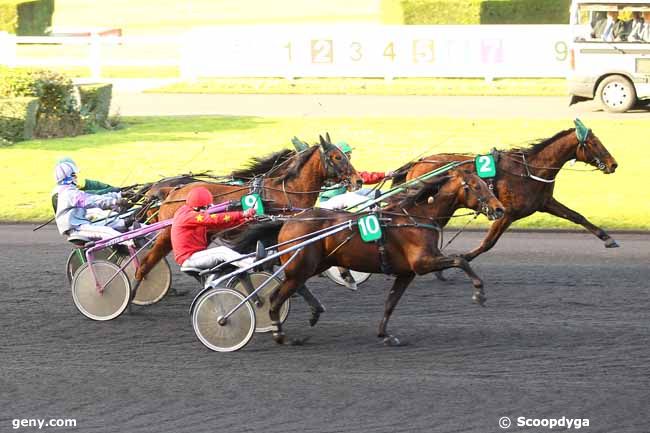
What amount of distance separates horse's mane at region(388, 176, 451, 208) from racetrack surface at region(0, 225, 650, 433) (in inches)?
38.7

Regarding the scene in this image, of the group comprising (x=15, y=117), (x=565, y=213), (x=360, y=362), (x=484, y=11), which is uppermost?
(x=484, y=11)

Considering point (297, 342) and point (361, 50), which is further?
point (361, 50)

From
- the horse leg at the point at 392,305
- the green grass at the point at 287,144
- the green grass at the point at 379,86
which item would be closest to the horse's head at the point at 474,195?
the horse leg at the point at 392,305

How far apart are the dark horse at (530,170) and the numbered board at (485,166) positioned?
181 millimetres

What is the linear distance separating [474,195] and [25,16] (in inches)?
1047

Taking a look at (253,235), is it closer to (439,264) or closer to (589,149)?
(439,264)

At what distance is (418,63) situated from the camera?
25.6m

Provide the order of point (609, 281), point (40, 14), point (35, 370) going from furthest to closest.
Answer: point (40, 14), point (609, 281), point (35, 370)

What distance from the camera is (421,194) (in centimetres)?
901

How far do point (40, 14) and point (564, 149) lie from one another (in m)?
25.7

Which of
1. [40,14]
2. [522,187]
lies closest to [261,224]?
[522,187]

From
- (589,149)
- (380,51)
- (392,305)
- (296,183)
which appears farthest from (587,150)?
(380,51)

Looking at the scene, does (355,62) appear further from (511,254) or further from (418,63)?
(511,254)

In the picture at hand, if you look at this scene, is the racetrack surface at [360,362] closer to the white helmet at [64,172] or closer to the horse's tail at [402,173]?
the horse's tail at [402,173]
